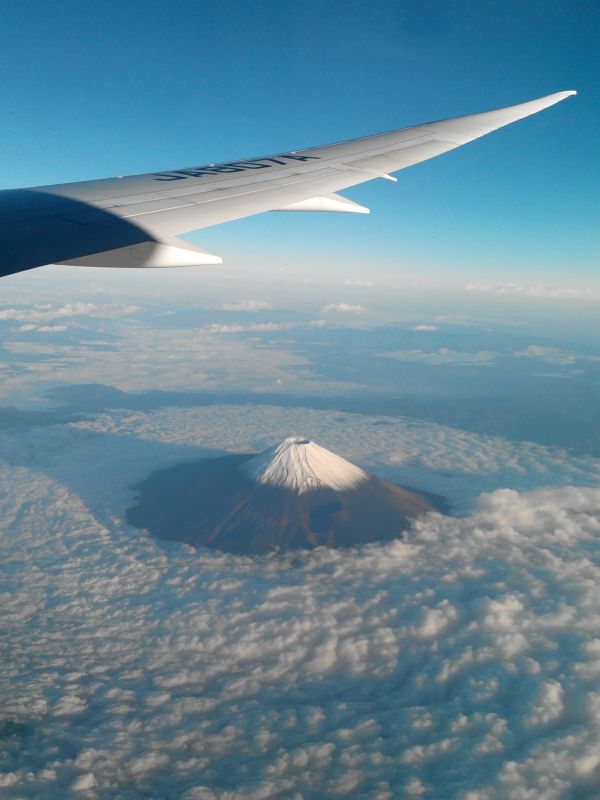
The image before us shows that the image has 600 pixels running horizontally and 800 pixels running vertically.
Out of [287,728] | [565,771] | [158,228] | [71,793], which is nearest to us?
[158,228]

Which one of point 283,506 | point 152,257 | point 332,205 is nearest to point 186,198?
point 152,257

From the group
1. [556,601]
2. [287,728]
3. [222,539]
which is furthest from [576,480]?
[287,728]

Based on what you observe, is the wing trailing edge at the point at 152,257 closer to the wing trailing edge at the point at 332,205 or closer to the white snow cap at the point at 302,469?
the wing trailing edge at the point at 332,205

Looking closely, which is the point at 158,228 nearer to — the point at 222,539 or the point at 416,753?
the point at 416,753

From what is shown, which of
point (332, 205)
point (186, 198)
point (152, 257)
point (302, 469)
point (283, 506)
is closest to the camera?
point (152, 257)

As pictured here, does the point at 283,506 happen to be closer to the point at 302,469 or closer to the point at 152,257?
the point at 302,469

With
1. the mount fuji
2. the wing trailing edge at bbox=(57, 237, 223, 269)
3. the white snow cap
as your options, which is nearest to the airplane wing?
the wing trailing edge at bbox=(57, 237, 223, 269)
